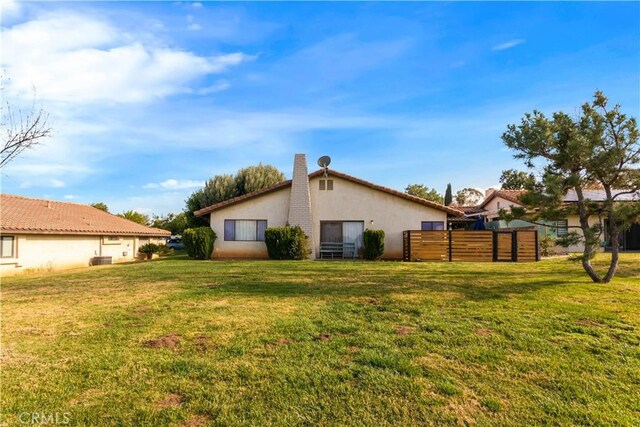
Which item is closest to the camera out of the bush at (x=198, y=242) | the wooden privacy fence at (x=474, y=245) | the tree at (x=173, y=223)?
the wooden privacy fence at (x=474, y=245)

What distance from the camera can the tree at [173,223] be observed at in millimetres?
37144

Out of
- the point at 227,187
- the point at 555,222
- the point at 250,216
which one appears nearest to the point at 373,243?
the point at 250,216

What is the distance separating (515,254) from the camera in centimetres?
1792

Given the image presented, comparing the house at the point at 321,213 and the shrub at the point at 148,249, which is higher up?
the house at the point at 321,213

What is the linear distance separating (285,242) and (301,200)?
8.84 ft

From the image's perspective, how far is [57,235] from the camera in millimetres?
20609

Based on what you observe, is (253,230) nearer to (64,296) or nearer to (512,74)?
(64,296)

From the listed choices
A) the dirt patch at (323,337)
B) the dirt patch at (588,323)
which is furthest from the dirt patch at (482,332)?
the dirt patch at (323,337)

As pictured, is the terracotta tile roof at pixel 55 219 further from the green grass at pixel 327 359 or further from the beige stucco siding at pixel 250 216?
the green grass at pixel 327 359

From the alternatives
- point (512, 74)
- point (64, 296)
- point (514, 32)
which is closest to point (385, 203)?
point (512, 74)

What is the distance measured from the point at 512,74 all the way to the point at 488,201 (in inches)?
904

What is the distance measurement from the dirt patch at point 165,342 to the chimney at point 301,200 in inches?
602

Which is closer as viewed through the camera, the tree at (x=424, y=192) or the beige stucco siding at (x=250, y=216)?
the beige stucco siding at (x=250, y=216)

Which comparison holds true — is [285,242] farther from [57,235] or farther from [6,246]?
[6,246]
